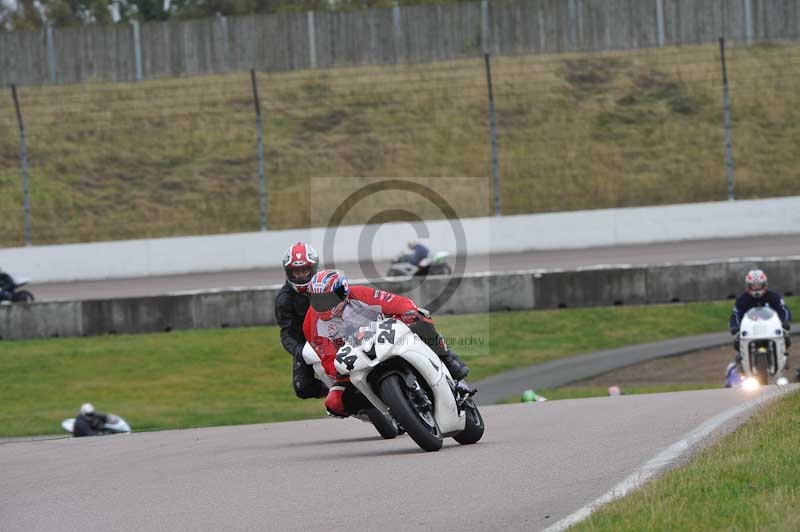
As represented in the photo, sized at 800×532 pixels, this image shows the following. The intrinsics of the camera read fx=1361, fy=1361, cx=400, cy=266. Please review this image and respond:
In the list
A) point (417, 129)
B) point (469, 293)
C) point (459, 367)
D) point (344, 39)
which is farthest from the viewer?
point (344, 39)

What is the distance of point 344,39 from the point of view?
39906 millimetres

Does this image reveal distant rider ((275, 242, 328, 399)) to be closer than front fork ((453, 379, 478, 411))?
No

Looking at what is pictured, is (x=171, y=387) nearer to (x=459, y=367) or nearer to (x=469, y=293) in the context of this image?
(x=469, y=293)

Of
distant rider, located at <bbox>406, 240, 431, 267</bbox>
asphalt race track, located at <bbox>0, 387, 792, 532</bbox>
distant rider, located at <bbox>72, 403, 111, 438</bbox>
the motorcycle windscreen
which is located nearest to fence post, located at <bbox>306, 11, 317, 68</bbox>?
distant rider, located at <bbox>406, 240, 431, 267</bbox>

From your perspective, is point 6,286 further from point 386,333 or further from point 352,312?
point 386,333

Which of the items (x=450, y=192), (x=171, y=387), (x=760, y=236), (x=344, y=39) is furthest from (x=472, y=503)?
(x=344, y=39)

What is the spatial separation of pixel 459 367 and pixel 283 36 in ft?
107

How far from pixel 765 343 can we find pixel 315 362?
7.18m

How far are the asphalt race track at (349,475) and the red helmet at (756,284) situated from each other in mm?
4936

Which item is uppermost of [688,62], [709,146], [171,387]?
[688,62]

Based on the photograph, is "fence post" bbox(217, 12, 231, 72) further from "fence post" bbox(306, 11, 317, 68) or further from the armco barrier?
the armco barrier

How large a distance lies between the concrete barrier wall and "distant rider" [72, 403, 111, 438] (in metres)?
13.0

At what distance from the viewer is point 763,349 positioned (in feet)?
48.9

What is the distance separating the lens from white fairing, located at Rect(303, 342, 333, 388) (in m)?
9.38
